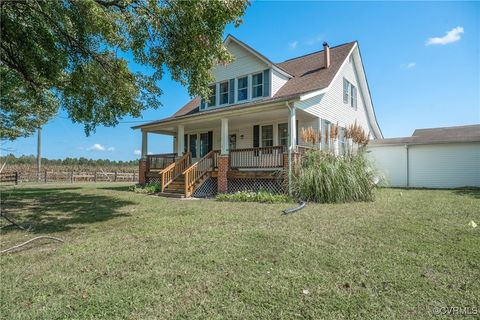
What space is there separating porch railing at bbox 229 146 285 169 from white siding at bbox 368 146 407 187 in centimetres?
767

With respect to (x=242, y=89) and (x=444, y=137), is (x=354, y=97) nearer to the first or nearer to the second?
(x=444, y=137)

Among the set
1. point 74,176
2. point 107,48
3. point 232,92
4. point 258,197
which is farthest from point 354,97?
point 74,176

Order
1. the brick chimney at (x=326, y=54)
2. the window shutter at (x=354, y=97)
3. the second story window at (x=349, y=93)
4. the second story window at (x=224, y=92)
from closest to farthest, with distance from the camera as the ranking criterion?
the brick chimney at (x=326, y=54) < the second story window at (x=224, y=92) < the second story window at (x=349, y=93) < the window shutter at (x=354, y=97)

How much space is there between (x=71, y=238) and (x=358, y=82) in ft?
56.8

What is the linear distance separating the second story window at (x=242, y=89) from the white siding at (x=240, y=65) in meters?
0.31

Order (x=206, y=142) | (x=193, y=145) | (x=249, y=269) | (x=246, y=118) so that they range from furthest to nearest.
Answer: (x=193, y=145) → (x=206, y=142) → (x=246, y=118) → (x=249, y=269)

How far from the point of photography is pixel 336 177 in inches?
344

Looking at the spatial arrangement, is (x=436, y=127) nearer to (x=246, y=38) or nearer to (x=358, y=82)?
(x=358, y=82)

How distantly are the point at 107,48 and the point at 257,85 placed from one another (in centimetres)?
745

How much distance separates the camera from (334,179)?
28.4 feet

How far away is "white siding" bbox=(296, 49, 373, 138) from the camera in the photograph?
1249cm

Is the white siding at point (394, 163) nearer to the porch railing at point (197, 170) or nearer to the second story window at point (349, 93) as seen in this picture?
the second story window at point (349, 93)

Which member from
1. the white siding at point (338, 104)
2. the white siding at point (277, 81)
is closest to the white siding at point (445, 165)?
the white siding at point (338, 104)

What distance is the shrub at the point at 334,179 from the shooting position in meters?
8.63
